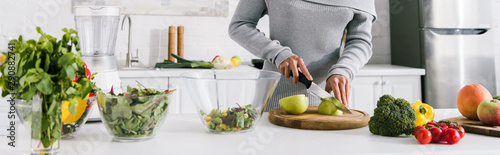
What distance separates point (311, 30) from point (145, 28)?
1.83m

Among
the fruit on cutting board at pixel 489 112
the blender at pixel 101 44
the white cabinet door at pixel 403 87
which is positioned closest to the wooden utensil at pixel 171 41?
the blender at pixel 101 44

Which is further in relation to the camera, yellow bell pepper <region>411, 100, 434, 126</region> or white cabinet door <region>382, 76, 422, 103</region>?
white cabinet door <region>382, 76, 422, 103</region>

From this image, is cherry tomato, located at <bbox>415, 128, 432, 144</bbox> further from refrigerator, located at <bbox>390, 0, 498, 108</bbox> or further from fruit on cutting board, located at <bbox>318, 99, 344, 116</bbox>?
refrigerator, located at <bbox>390, 0, 498, 108</bbox>

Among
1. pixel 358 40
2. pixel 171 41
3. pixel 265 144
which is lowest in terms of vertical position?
pixel 265 144

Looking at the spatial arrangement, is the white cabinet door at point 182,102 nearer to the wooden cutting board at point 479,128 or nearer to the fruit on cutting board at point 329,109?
the fruit on cutting board at point 329,109

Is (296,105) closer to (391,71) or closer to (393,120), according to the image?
(393,120)

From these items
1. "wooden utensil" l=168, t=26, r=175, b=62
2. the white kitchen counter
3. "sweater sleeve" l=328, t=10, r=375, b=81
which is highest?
"wooden utensil" l=168, t=26, r=175, b=62

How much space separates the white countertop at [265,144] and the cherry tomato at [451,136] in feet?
0.04

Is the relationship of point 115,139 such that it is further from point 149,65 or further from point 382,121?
point 149,65

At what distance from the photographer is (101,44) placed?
1742 mm

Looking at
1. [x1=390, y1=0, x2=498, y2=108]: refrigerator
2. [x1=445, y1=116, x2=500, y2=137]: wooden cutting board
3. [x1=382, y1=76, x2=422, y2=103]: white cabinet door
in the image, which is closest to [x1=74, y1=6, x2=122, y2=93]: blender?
[x1=445, y1=116, x2=500, y2=137]: wooden cutting board

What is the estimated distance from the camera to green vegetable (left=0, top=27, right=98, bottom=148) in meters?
0.68

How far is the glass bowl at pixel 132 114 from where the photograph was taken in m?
0.82

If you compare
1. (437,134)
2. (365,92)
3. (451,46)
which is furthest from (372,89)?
(437,134)
